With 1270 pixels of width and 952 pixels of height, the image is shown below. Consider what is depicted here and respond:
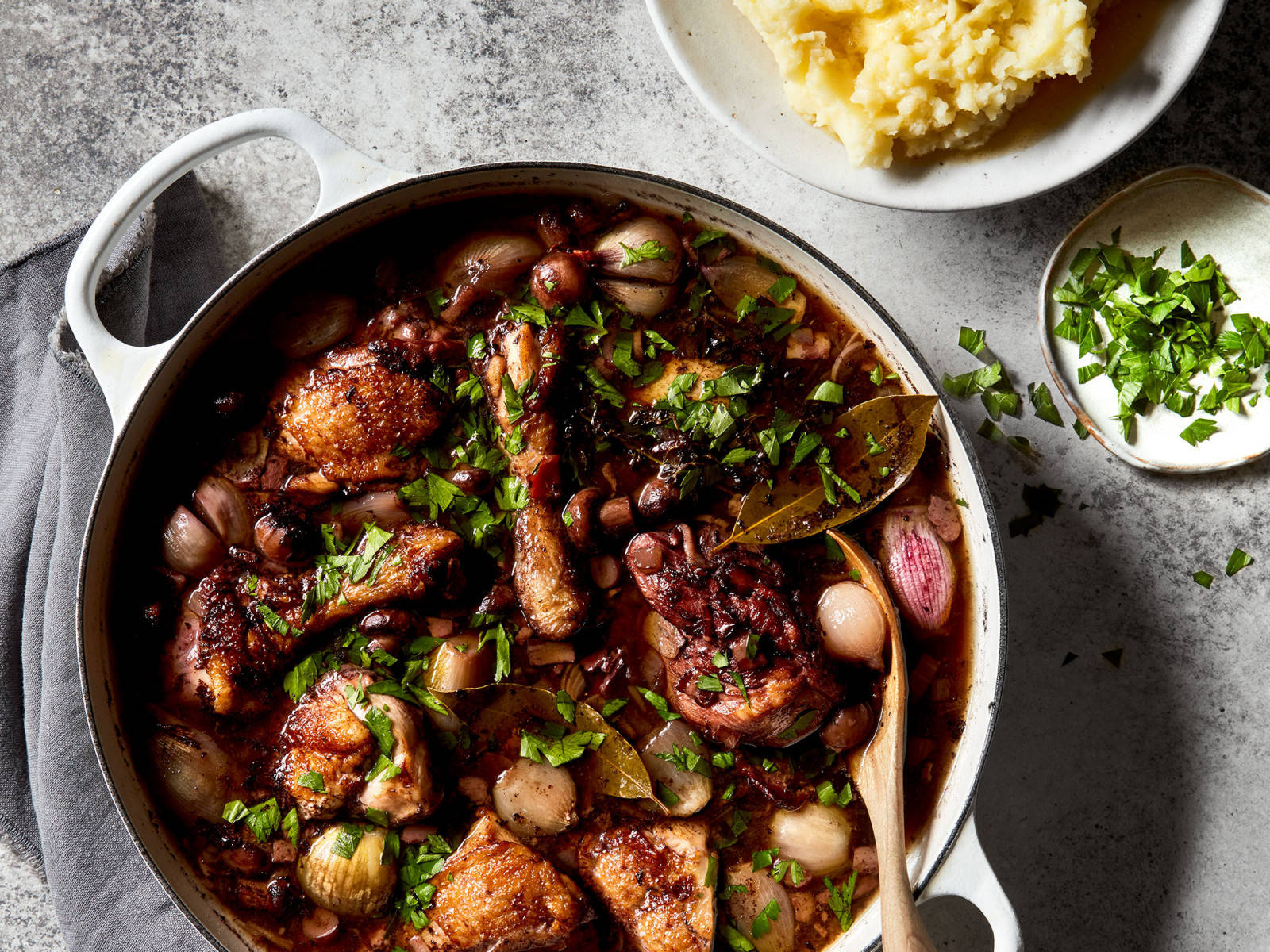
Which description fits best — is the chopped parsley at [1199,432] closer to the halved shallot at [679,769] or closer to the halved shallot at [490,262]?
the halved shallot at [679,769]

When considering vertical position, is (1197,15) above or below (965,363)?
above

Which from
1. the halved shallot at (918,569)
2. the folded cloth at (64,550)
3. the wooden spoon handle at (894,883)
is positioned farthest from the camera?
the folded cloth at (64,550)

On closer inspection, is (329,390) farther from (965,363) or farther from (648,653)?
(965,363)

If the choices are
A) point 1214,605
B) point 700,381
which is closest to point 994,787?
point 1214,605

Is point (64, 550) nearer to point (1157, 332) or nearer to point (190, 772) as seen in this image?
point (190, 772)

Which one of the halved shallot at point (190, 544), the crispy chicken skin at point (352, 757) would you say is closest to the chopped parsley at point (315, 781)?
the crispy chicken skin at point (352, 757)

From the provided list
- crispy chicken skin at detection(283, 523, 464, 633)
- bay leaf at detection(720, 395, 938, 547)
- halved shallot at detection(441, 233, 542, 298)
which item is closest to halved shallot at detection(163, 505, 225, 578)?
crispy chicken skin at detection(283, 523, 464, 633)
